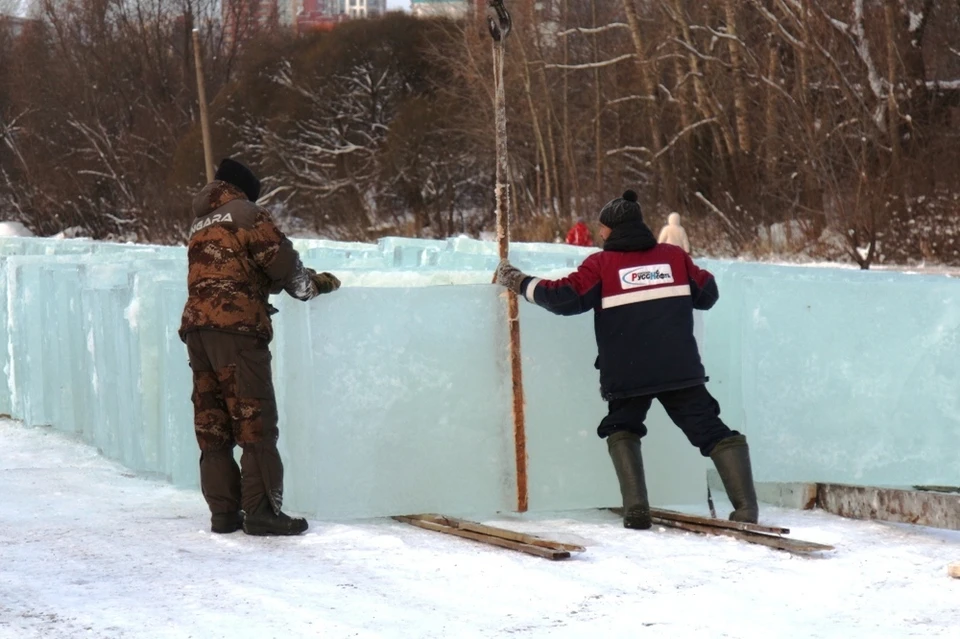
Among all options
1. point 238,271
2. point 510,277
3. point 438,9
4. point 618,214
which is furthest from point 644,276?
point 438,9

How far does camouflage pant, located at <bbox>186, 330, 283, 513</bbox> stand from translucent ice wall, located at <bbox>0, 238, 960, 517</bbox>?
0.33 m

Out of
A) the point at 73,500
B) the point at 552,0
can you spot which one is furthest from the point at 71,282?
the point at 552,0

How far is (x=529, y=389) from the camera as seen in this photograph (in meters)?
6.50

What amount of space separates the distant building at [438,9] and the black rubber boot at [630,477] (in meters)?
45.0

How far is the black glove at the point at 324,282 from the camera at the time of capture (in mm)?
6172

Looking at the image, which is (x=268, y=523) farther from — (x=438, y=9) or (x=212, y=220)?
(x=438, y=9)

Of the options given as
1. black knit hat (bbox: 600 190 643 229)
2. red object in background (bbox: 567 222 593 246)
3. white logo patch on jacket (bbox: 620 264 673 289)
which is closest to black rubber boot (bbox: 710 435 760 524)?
white logo patch on jacket (bbox: 620 264 673 289)

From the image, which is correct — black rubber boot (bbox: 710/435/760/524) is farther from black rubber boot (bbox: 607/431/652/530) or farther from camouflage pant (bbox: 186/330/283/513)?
camouflage pant (bbox: 186/330/283/513)

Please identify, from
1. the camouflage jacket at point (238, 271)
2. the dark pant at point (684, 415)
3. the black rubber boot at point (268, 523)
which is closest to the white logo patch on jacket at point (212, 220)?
the camouflage jacket at point (238, 271)

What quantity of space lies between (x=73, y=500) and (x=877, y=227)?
961 inches

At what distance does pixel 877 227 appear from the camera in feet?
96.3

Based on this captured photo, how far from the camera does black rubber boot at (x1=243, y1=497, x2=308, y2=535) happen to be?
19.6 feet

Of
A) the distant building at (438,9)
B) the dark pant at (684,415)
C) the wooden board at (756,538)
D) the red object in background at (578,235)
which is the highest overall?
the distant building at (438,9)

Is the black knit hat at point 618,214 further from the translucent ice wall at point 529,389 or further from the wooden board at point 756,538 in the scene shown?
the wooden board at point 756,538
